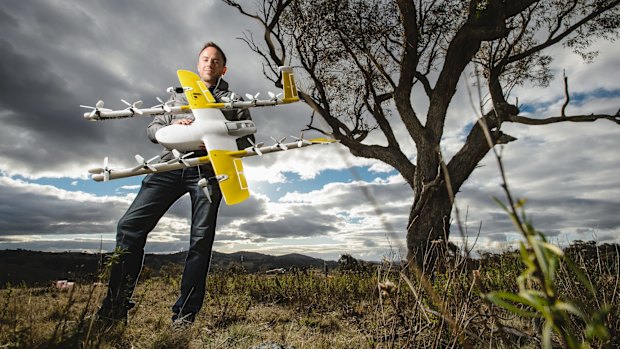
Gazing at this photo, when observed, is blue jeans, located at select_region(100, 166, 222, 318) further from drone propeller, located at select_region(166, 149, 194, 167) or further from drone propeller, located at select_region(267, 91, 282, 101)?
drone propeller, located at select_region(267, 91, 282, 101)

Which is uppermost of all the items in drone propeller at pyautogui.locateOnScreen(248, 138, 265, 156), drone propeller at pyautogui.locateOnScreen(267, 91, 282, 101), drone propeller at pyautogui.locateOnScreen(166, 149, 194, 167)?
drone propeller at pyautogui.locateOnScreen(267, 91, 282, 101)

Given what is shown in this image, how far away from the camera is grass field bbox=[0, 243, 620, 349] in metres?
1.96

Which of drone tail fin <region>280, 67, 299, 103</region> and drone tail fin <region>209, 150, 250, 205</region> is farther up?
drone tail fin <region>280, 67, 299, 103</region>

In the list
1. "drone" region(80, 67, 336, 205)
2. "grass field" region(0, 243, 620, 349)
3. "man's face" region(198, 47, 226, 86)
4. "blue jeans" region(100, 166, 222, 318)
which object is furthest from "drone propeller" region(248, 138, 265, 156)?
"grass field" region(0, 243, 620, 349)

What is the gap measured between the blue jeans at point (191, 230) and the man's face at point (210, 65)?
967 mm

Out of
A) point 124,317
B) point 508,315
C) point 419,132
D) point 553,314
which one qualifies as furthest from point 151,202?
point 419,132

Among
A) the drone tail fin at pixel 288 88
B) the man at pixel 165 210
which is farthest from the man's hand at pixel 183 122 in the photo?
the drone tail fin at pixel 288 88

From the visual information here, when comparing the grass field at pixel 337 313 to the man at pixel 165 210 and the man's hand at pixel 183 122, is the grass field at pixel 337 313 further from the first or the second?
the man's hand at pixel 183 122

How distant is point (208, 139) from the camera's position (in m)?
3.60

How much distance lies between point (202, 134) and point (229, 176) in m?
0.43

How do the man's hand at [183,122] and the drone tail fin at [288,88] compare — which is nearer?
the man's hand at [183,122]

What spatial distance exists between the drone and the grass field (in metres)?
1.11

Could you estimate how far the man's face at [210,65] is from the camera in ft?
13.9

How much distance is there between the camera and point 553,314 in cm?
55
